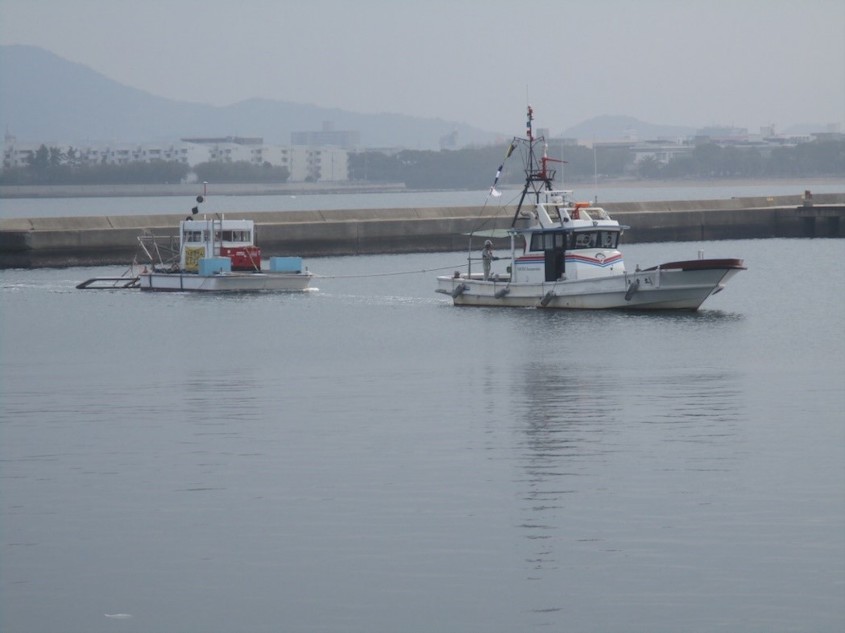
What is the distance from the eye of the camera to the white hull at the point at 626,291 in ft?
132

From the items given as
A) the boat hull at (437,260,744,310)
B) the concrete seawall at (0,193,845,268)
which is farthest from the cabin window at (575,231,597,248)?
the concrete seawall at (0,193,845,268)

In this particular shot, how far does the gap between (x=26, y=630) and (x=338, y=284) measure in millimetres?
41117

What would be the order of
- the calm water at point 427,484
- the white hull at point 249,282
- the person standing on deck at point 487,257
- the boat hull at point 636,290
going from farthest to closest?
the white hull at point 249,282 → the person standing on deck at point 487,257 → the boat hull at point 636,290 → the calm water at point 427,484

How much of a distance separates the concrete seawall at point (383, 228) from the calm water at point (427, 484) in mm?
29282

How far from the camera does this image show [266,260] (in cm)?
6769

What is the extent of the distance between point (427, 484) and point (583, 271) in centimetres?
2354

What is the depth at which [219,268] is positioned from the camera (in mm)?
→ 49719

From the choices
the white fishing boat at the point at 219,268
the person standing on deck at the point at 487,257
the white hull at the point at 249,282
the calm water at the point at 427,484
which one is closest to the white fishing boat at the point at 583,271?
the person standing on deck at the point at 487,257

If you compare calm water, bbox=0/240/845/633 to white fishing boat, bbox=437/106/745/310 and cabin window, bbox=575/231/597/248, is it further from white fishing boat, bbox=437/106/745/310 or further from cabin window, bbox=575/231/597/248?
cabin window, bbox=575/231/597/248

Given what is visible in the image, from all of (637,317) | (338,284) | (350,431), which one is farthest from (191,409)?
(338,284)

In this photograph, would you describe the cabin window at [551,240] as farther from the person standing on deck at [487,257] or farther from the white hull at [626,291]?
the person standing on deck at [487,257]

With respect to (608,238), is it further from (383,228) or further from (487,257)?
(383,228)

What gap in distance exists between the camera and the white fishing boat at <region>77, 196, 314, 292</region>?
4938 cm

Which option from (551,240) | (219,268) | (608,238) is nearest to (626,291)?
(608,238)
